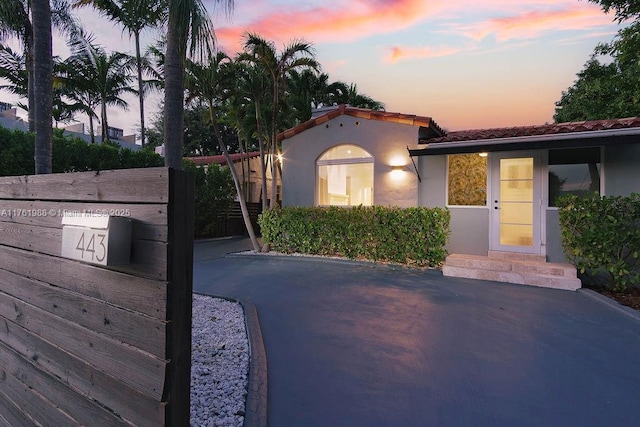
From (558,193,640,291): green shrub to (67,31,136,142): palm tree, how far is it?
1836 centimetres

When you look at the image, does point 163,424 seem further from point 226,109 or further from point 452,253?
point 226,109

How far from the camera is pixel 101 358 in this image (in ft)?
5.08

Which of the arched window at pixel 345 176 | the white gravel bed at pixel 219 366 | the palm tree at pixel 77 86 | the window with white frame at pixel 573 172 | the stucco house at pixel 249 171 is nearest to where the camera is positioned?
the white gravel bed at pixel 219 366

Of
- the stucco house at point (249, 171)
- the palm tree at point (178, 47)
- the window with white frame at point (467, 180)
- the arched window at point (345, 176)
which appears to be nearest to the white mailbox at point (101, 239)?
the palm tree at point (178, 47)

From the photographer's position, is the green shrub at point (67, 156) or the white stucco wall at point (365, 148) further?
the white stucco wall at point (365, 148)

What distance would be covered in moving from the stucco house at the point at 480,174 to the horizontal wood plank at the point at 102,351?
6.76 metres

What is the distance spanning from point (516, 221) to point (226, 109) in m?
9.05

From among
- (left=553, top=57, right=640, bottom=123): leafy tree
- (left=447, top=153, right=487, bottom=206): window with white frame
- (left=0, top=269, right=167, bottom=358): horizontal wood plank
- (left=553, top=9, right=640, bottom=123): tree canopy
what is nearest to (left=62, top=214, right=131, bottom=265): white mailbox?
(left=0, top=269, right=167, bottom=358): horizontal wood plank

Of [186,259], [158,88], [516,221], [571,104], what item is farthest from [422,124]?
[158,88]

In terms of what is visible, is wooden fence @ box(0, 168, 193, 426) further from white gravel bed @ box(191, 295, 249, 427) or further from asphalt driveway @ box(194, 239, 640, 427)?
asphalt driveway @ box(194, 239, 640, 427)

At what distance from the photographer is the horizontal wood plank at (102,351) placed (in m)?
1.33

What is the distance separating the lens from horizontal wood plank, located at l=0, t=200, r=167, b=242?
1.35 metres

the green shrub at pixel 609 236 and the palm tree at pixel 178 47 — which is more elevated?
the palm tree at pixel 178 47

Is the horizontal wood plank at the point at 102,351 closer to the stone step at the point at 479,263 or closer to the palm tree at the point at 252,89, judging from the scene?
the stone step at the point at 479,263
